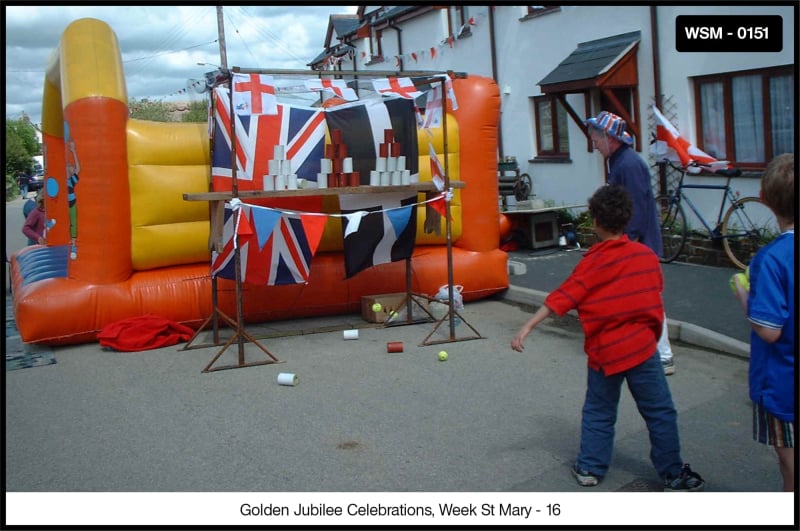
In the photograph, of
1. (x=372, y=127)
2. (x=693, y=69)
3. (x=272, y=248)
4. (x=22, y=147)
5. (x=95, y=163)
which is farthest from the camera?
(x=22, y=147)

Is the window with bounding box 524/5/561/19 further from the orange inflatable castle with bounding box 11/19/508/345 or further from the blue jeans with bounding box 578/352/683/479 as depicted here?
the blue jeans with bounding box 578/352/683/479

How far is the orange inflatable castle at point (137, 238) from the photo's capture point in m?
7.91

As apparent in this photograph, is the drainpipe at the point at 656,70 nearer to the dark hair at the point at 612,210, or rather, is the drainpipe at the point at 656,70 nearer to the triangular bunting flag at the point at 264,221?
the triangular bunting flag at the point at 264,221

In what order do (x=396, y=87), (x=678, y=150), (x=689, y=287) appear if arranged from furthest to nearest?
(x=678, y=150) → (x=689, y=287) → (x=396, y=87)

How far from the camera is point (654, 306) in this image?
405cm

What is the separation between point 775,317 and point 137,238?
21.1 feet

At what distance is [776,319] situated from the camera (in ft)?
10.5

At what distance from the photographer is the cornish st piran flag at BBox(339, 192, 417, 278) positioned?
8.13 meters

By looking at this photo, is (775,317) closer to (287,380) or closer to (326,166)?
(287,380)

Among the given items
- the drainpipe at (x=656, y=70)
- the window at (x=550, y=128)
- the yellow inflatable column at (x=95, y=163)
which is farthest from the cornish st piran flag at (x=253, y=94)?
the window at (x=550, y=128)

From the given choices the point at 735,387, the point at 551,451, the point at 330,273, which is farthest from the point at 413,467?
the point at 330,273

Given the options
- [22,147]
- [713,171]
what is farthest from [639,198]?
[22,147]

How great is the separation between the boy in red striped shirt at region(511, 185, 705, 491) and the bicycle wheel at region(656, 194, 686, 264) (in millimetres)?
6715

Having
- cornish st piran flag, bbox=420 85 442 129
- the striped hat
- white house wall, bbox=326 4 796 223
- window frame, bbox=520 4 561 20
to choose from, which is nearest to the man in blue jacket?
the striped hat
